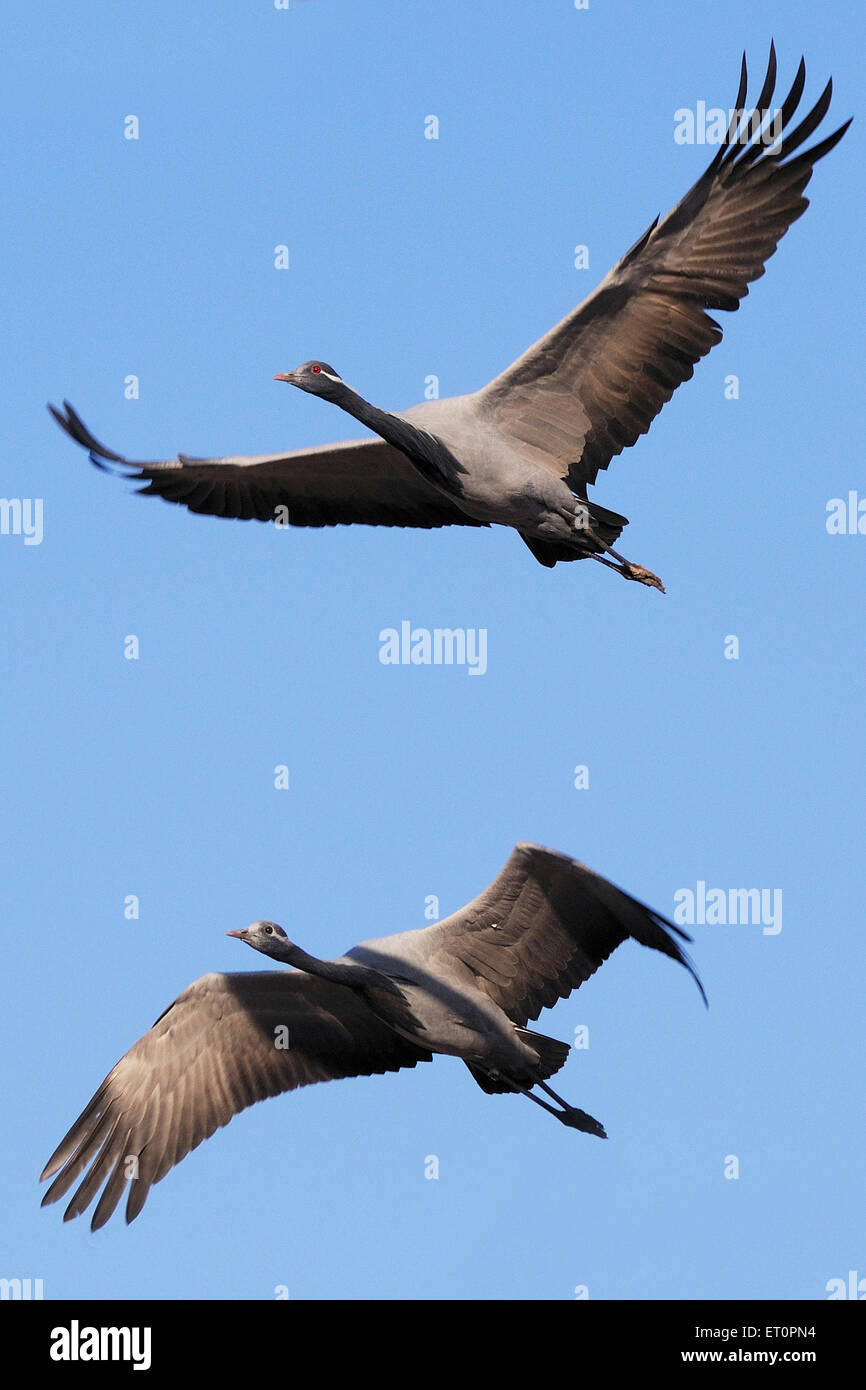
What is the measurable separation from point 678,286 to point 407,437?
2.34 meters

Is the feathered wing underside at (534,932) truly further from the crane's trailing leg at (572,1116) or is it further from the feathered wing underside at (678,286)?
the feathered wing underside at (678,286)

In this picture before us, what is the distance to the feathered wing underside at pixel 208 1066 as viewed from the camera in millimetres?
17484

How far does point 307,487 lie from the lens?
63.4 feet

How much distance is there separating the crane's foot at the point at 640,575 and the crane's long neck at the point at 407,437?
1529mm

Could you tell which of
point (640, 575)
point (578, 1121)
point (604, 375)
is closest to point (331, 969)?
point (578, 1121)

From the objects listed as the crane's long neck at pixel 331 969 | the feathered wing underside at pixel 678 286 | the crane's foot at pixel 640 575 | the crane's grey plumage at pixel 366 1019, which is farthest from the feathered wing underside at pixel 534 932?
the feathered wing underside at pixel 678 286

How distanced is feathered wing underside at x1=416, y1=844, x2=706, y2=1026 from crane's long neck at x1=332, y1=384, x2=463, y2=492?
9.48 feet

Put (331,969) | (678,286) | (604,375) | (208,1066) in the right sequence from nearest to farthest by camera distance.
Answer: (331,969) < (678,286) < (604,375) < (208,1066)

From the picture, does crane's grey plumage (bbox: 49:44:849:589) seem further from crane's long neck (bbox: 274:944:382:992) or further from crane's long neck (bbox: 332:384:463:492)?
crane's long neck (bbox: 274:944:382:992)

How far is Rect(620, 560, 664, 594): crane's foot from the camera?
57.7ft

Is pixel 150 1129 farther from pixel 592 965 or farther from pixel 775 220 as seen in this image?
pixel 775 220

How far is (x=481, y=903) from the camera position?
666 inches

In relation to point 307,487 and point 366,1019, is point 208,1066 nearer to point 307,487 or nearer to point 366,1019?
point 366,1019

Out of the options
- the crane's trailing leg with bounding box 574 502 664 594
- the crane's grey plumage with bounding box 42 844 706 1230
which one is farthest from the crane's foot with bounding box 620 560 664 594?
the crane's grey plumage with bounding box 42 844 706 1230
